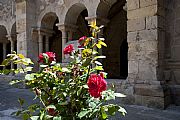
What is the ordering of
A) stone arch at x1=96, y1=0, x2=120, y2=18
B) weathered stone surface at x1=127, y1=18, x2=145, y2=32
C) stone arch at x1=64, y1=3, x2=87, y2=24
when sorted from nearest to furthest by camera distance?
weathered stone surface at x1=127, y1=18, x2=145, y2=32 → stone arch at x1=96, y1=0, x2=120, y2=18 → stone arch at x1=64, y1=3, x2=87, y2=24

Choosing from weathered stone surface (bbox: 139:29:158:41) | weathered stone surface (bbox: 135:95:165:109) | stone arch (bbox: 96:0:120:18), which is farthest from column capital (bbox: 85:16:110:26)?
weathered stone surface (bbox: 135:95:165:109)

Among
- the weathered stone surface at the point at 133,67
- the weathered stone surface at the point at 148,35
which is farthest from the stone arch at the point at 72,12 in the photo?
the weathered stone surface at the point at 133,67

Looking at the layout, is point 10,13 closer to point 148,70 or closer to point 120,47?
point 120,47

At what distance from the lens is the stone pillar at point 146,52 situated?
367cm

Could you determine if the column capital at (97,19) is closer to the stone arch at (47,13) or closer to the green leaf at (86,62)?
the stone arch at (47,13)

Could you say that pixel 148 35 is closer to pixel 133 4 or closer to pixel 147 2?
pixel 147 2

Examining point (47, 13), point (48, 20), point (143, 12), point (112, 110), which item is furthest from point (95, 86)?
point (48, 20)

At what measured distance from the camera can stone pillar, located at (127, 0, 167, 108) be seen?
3672 mm

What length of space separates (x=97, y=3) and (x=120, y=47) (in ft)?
14.9

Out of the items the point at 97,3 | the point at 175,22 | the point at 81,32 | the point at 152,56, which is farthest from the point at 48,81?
the point at 81,32

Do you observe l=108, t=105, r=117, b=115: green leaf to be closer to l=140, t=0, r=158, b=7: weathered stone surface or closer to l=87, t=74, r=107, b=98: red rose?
l=87, t=74, r=107, b=98: red rose

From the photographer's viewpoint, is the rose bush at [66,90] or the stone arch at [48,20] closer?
the rose bush at [66,90]

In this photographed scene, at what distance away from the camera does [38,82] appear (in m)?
1.21

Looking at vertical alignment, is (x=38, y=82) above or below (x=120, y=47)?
below
